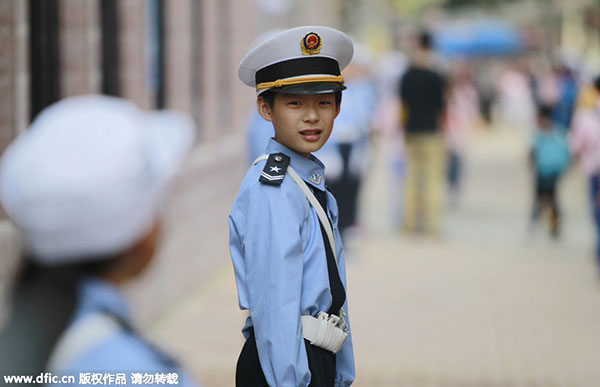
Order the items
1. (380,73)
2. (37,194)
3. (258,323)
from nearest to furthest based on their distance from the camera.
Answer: (37,194), (258,323), (380,73)

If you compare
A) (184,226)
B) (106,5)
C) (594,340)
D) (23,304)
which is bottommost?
(594,340)

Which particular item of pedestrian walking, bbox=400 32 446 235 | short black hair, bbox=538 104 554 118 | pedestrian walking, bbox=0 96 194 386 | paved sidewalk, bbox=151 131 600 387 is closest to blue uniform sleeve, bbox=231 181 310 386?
pedestrian walking, bbox=0 96 194 386

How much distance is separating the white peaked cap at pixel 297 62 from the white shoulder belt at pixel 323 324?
0.24 meters

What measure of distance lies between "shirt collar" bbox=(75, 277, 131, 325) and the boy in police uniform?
99 centimetres

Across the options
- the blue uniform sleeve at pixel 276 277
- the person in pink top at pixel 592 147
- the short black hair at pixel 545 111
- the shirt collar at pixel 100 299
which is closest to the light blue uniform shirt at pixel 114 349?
the shirt collar at pixel 100 299

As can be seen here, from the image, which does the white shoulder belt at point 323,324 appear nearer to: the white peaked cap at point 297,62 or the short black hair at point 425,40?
the white peaked cap at point 297,62

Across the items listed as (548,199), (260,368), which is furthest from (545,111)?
(260,368)

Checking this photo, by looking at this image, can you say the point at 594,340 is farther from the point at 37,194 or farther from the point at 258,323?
the point at 37,194

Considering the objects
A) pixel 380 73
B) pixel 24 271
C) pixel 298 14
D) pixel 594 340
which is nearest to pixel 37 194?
pixel 24 271

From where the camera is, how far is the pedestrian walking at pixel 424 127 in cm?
1199

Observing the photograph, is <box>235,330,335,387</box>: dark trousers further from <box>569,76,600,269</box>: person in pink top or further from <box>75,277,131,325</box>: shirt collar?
<box>569,76,600,269</box>: person in pink top

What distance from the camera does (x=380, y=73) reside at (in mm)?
27984

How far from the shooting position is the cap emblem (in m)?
3.09

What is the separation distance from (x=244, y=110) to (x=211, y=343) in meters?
6.13
